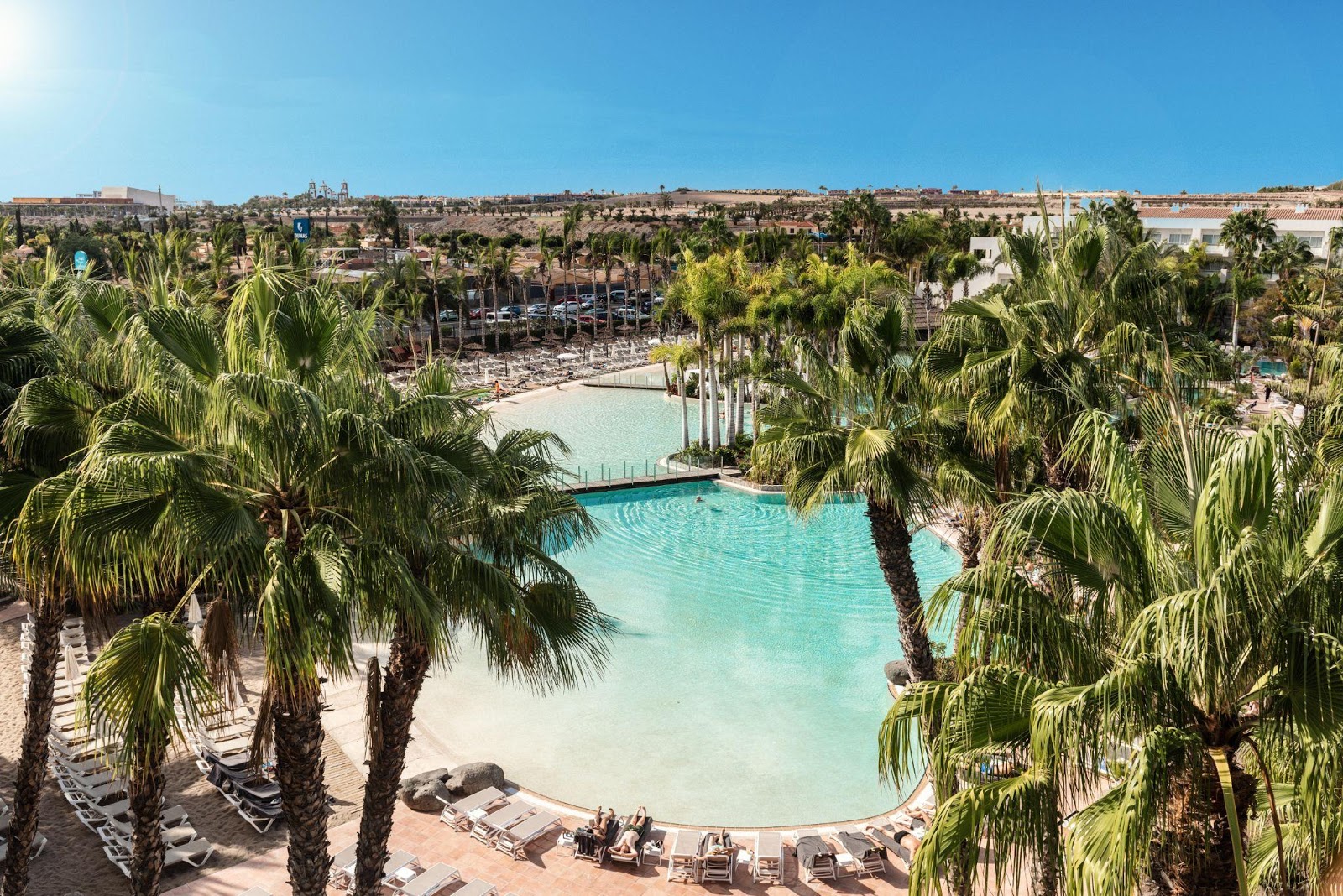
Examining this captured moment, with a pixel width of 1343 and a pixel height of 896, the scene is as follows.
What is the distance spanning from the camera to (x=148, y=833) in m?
8.55

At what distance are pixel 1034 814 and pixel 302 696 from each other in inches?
176

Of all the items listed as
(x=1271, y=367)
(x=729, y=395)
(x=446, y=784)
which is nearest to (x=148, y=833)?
(x=446, y=784)

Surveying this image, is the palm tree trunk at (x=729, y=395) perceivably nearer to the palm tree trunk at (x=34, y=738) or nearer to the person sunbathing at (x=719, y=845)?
the person sunbathing at (x=719, y=845)

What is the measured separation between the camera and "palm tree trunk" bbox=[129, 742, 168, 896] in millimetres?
8422

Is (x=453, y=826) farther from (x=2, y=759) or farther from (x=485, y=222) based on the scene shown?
(x=485, y=222)

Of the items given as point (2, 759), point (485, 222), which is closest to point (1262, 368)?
point (2, 759)

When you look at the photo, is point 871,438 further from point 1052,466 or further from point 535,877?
point 535,877

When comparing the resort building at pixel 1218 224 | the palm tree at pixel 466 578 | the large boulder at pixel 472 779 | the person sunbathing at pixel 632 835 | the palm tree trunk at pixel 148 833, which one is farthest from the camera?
the resort building at pixel 1218 224

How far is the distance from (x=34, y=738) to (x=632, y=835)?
20.5ft

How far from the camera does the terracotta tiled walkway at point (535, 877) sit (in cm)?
1119

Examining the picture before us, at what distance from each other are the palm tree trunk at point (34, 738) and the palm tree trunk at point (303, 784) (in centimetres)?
313

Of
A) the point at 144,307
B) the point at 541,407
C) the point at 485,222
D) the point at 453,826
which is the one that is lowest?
the point at 453,826

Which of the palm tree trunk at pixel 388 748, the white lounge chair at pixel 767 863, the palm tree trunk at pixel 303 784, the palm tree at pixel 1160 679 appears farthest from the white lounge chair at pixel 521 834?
the palm tree at pixel 1160 679

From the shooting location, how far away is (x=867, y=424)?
462 inches
